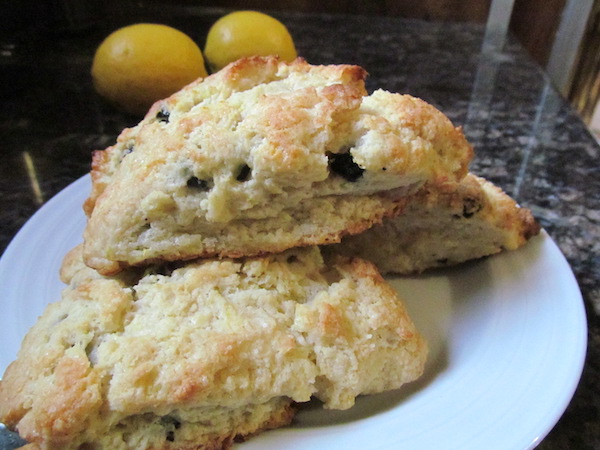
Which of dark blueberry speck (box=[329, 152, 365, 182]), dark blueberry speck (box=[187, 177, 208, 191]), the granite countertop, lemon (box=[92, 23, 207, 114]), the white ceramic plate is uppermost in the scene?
dark blueberry speck (box=[329, 152, 365, 182])

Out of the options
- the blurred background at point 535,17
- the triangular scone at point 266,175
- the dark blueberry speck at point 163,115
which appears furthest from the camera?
the blurred background at point 535,17

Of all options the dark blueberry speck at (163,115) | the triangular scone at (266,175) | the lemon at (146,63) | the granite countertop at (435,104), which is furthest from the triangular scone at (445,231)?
the lemon at (146,63)

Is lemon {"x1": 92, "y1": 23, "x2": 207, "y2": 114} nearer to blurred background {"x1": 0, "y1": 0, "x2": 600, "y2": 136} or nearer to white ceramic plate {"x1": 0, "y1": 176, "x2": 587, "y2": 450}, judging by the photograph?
white ceramic plate {"x1": 0, "y1": 176, "x2": 587, "y2": 450}

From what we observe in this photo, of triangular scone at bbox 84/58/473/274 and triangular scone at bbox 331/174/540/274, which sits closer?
triangular scone at bbox 84/58/473/274

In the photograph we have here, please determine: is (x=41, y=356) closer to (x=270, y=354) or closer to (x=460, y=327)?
(x=270, y=354)

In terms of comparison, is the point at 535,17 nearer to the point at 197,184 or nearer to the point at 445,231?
the point at 445,231

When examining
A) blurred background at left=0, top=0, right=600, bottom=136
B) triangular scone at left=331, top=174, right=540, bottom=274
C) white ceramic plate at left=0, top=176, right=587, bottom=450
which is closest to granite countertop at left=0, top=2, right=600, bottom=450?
blurred background at left=0, top=0, right=600, bottom=136

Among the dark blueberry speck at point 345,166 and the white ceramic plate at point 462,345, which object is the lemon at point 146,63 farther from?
the dark blueberry speck at point 345,166
